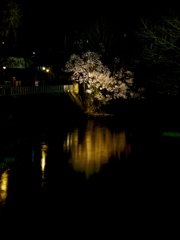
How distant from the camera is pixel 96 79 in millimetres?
33531

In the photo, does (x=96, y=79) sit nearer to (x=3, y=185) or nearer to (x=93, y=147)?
(x=93, y=147)

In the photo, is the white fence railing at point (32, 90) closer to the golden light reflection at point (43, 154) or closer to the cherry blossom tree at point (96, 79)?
the cherry blossom tree at point (96, 79)

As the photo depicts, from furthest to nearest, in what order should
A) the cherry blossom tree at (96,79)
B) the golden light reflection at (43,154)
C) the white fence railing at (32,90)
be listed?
the cherry blossom tree at (96,79)
the white fence railing at (32,90)
the golden light reflection at (43,154)

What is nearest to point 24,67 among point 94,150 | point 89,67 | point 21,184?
point 89,67

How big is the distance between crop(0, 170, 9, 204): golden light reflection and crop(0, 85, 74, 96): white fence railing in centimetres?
1261

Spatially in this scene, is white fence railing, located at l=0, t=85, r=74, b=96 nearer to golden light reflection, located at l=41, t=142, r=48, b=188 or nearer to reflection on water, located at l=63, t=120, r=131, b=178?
reflection on water, located at l=63, t=120, r=131, b=178

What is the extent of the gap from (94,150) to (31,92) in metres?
11.7

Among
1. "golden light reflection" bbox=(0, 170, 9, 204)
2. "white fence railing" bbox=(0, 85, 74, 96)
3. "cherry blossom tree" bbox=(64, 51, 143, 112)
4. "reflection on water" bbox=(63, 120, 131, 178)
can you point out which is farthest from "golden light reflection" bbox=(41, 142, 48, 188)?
"cherry blossom tree" bbox=(64, 51, 143, 112)

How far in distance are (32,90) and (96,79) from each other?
6976mm

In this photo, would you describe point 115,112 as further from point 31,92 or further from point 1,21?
point 1,21

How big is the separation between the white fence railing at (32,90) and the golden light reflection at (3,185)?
12611mm

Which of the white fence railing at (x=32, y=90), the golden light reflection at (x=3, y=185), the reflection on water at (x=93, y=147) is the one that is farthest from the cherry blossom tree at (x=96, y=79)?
the golden light reflection at (x=3, y=185)

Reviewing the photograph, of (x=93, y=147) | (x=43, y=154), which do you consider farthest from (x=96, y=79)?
(x=43, y=154)

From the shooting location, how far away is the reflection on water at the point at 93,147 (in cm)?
1562
